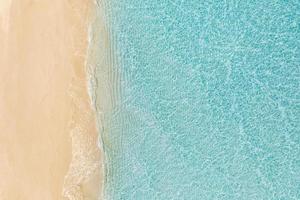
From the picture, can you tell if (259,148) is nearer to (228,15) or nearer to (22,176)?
(228,15)

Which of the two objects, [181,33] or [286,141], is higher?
[181,33]

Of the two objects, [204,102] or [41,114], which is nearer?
Answer: [41,114]

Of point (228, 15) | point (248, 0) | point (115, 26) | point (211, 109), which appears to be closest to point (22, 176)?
point (115, 26)
